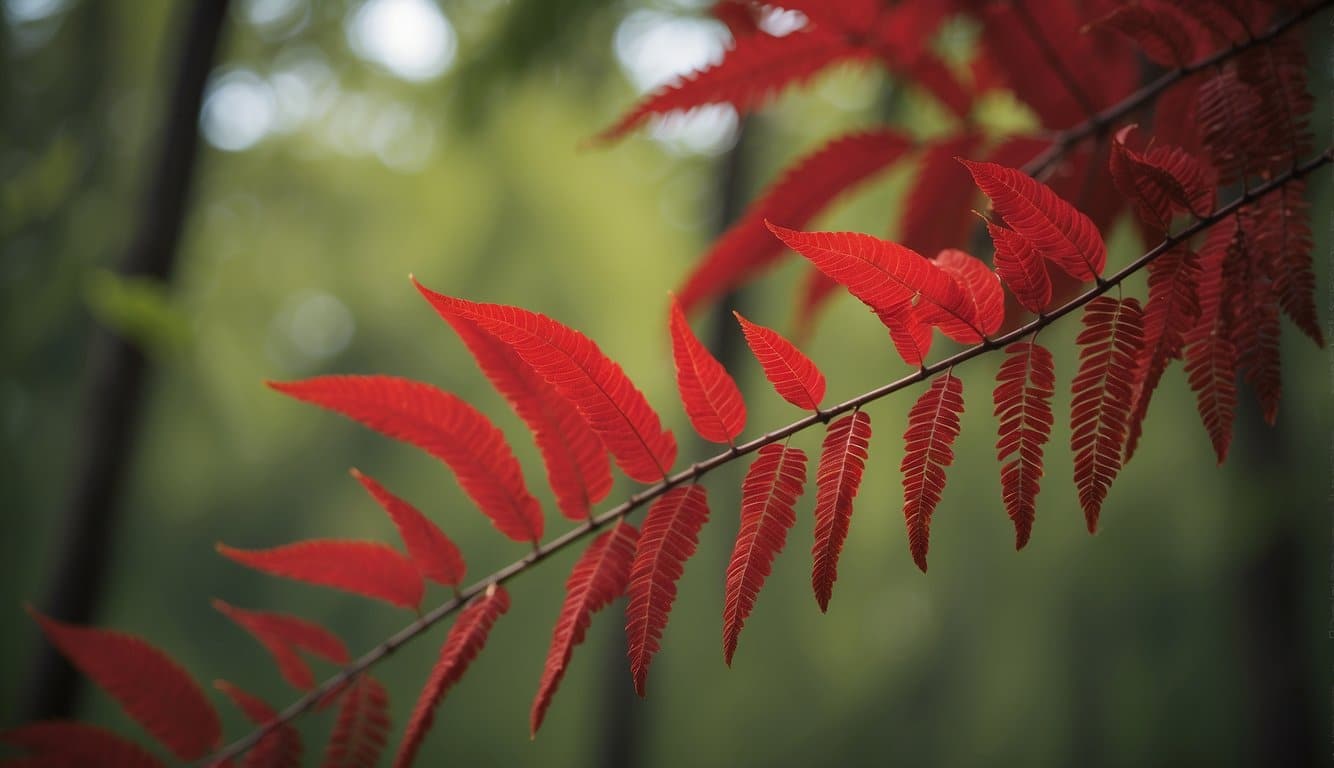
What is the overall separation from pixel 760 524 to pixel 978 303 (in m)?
0.12

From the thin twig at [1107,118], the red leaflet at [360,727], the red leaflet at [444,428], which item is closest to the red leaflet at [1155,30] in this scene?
the thin twig at [1107,118]

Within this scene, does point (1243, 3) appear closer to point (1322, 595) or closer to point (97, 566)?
point (97, 566)

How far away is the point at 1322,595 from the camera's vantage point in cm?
222

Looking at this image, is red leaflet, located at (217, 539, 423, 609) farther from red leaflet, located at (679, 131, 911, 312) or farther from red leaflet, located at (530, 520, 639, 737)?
red leaflet, located at (679, 131, 911, 312)

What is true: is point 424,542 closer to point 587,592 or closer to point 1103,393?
point 587,592

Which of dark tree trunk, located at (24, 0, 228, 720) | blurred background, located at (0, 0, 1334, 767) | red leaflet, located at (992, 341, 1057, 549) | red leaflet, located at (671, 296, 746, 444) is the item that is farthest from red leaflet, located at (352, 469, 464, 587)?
blurred background, located at (0, 0, 1334, 767)

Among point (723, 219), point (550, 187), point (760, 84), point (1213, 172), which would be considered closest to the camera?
point (1213, 172)

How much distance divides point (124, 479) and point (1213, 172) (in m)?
1.66

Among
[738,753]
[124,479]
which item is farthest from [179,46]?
[738,753]

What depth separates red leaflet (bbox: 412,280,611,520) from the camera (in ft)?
1.08

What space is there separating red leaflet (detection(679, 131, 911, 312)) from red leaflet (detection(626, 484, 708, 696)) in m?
0.19

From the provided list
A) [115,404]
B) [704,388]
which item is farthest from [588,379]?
[115,404]

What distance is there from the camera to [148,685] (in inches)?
14.5

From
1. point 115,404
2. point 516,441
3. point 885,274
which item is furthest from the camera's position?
point 516,441
